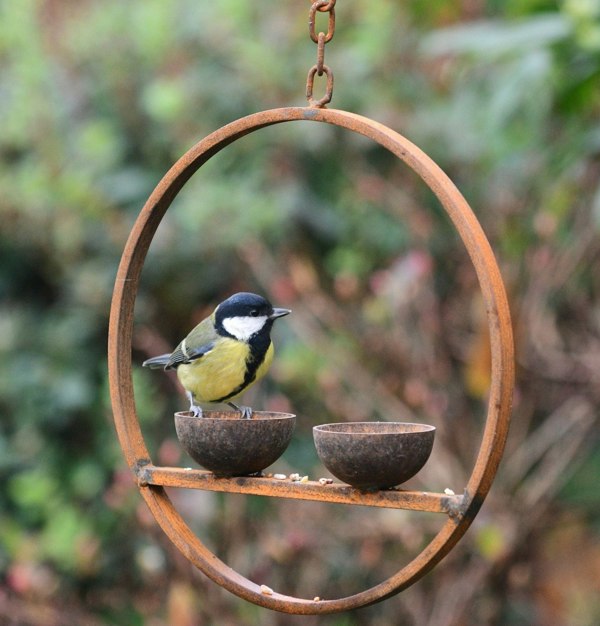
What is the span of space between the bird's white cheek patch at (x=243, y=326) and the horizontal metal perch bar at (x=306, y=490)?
30 centimetres

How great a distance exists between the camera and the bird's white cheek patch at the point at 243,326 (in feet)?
5.92

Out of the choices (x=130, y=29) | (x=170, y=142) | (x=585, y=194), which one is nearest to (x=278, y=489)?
(x=585, y=194)

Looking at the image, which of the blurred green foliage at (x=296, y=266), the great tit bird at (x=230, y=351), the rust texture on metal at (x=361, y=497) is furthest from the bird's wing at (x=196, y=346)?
the blurred green foliage at (x=296, y=266)

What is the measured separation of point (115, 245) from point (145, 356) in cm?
43

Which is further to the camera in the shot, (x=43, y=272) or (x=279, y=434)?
(x=43, y=272)

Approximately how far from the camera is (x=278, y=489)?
4.94 feet

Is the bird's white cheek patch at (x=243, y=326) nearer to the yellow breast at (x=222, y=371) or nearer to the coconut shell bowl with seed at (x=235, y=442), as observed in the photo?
the yellow breast at (x=222, y=371)

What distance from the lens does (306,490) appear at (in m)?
1.48

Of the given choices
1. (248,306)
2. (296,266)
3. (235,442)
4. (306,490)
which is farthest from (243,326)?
(296,266)

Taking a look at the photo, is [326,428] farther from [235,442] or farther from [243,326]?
[243,326]

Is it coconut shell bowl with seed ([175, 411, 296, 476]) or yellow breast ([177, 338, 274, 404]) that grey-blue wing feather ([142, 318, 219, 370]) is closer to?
yellow breast ([177, 338, 274, 404])

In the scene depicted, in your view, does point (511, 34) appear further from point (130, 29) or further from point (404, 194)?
point (130, 29)

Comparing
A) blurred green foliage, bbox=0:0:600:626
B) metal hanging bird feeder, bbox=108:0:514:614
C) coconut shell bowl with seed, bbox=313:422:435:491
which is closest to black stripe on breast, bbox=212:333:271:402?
metal hanging bird feeder, bbox=108:0:514:614

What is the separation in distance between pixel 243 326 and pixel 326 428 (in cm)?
36
